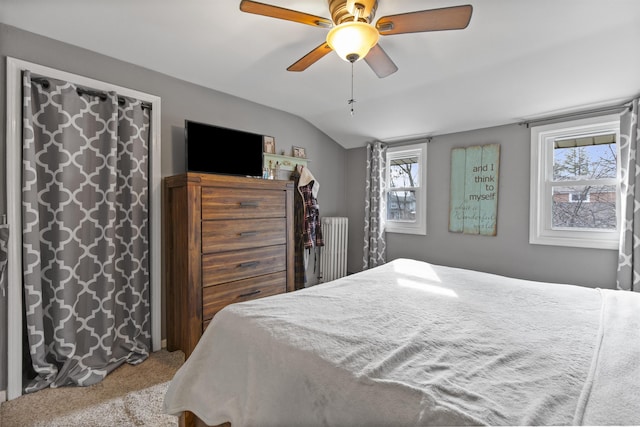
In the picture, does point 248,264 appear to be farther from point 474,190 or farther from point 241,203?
point 474,190

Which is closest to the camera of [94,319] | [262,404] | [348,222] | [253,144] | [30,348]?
[262,404]

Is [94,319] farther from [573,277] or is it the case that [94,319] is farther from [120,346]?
[573,277]

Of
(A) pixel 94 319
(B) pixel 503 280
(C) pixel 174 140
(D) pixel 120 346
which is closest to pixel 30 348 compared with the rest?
(A) pixel 94 319

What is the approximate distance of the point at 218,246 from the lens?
238cm

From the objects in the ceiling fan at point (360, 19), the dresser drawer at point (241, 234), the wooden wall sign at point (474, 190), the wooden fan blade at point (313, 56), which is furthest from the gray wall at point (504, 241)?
the wooden fan blade at point (313, 56)

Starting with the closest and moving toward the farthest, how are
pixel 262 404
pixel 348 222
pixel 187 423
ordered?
pixel 262 404 → pixel 187 423 → pixel 348 222

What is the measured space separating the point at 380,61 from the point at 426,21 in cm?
41

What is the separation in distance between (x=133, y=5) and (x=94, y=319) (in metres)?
2.10

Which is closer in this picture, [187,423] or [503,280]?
[187,423]

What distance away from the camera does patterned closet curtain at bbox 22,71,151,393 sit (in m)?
1.89

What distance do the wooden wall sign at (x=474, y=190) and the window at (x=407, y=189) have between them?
1.14 ft

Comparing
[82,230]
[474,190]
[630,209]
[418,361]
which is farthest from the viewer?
[474,190]

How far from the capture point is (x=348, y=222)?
4160mm

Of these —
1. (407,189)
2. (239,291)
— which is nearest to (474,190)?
(407,189)
